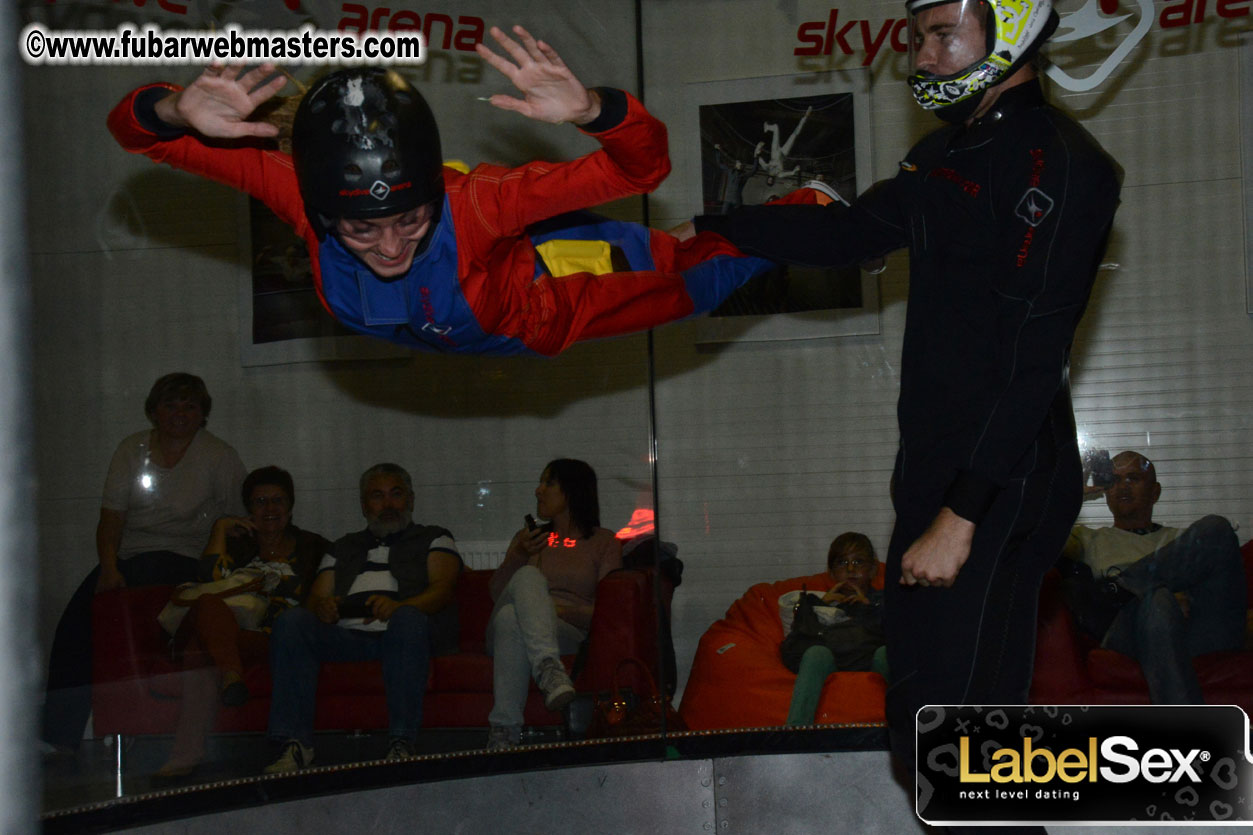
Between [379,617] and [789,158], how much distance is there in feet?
6.72

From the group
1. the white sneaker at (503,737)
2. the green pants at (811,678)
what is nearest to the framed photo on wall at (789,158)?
the green pants at (811,678)

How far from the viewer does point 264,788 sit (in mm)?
3010

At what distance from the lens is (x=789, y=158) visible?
12.6 feet

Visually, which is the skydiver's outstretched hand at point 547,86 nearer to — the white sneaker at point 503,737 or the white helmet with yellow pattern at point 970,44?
the white helmet with yellow pattern at point 970,44

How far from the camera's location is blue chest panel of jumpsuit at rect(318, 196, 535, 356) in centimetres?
219

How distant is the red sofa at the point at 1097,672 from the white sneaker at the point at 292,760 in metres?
2.13

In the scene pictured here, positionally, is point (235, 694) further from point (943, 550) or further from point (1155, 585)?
point (1155, 585)

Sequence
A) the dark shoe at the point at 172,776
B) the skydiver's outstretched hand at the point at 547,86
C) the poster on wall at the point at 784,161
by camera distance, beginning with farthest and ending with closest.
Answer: the poster on wall at the point at 784,161 < the dark shoe at the point at 172,776 < the skydiver's outstretched hand at the point at 547,86

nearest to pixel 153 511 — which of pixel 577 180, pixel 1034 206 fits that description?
pixel 577 180

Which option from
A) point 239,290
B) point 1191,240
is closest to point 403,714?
point 239,290

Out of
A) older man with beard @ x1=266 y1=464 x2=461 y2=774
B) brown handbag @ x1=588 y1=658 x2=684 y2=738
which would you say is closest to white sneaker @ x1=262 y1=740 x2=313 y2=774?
older man with beard @ x1=266 y1=464 x2=461 y2=774

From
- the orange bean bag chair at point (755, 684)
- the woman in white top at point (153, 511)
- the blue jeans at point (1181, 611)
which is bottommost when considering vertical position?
the orange bean bag chair at point (755, 684)

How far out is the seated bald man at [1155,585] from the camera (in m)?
3.36

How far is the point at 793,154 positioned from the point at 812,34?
0.44 metres
